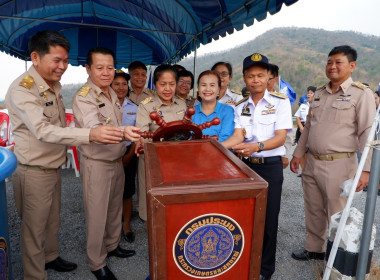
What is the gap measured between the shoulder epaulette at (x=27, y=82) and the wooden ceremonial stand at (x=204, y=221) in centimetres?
128

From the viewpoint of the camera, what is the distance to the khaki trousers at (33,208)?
196cm

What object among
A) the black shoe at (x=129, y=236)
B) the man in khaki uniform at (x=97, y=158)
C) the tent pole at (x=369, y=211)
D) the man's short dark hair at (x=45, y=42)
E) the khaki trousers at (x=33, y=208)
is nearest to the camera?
the tent pole at (x=369, y=211)

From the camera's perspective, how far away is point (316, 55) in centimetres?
4750

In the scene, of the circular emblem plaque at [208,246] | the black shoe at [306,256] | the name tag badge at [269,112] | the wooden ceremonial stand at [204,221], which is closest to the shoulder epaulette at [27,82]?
the wooden ceremonial stand at [204,221]

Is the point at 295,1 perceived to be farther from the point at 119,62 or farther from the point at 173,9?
the point at 119,62

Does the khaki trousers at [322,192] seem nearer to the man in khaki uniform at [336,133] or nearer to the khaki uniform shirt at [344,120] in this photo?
the man in khaki uniform at [336,133]

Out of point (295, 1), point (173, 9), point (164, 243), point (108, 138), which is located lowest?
point (164, 243)

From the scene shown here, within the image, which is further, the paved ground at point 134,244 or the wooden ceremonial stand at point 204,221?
the paved ground at point 134,244

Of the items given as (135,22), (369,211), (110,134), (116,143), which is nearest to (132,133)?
A: (110,134)

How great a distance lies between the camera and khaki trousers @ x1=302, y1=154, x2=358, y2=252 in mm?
2283

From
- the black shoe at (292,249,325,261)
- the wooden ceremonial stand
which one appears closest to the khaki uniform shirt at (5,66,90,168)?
the wooden ceremonial stand

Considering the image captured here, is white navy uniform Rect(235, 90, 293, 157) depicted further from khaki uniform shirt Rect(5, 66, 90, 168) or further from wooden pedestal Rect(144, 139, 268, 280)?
khaki uniform shirt Rect(5, 66, 90, 168)

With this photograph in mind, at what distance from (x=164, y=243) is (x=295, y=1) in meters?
2.69

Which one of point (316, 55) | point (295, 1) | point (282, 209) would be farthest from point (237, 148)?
point (316, 55)
